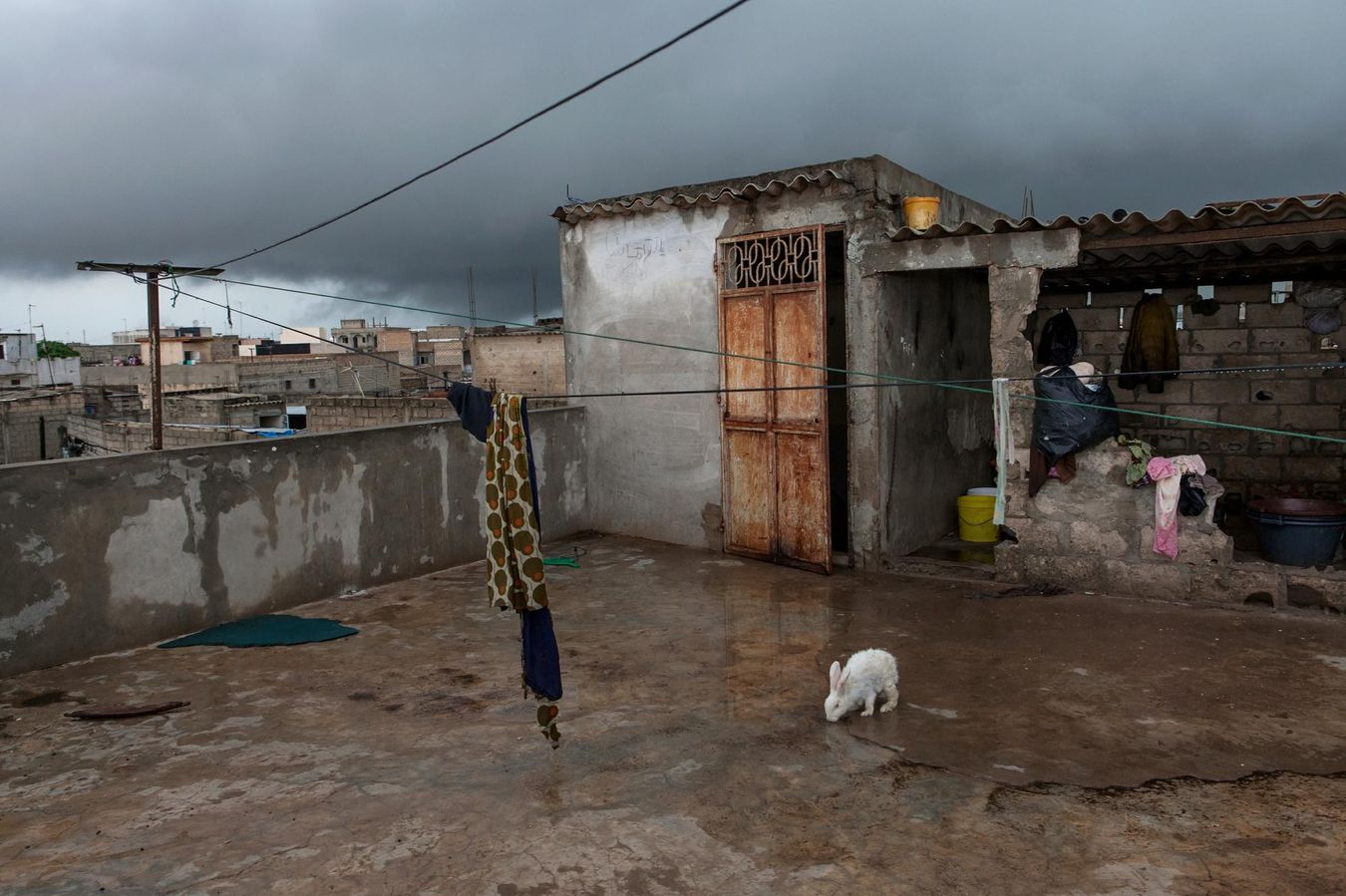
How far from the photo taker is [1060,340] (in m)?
9.51

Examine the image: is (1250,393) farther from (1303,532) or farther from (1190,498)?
(1190,498)

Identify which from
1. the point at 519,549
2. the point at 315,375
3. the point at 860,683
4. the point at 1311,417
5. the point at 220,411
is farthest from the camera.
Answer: the point at 315,375

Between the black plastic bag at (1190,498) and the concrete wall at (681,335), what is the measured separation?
2541mm

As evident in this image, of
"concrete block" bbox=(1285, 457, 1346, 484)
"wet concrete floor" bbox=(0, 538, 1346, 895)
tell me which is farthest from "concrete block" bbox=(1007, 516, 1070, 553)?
"concrete block" bbox=(1285, 457, 1346, 484)

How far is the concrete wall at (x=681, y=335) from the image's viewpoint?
28.6 ft

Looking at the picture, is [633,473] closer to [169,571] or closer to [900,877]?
[169,571]

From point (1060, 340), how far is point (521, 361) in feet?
65.7

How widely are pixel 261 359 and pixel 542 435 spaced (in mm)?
28867

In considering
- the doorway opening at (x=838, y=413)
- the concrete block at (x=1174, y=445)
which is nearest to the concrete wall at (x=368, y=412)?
the doorway opening at (x=838, y=413)

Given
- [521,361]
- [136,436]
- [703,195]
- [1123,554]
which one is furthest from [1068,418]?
[521,361]

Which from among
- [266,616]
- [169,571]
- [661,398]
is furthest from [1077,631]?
[169,571]

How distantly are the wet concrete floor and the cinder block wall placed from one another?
3036mm

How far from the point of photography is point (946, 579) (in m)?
8.61

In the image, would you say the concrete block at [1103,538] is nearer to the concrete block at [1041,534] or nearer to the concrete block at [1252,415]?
the concrete block at [1041,534]
